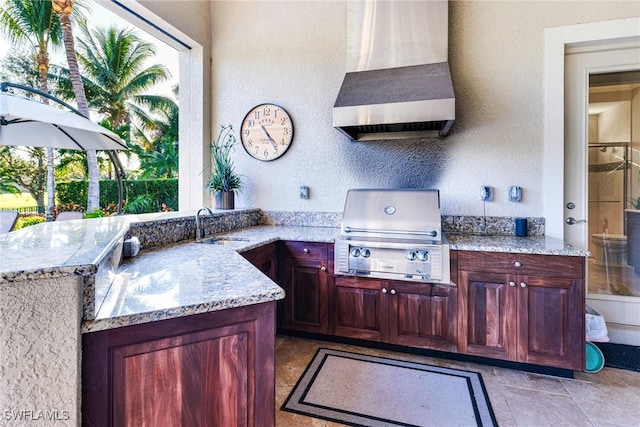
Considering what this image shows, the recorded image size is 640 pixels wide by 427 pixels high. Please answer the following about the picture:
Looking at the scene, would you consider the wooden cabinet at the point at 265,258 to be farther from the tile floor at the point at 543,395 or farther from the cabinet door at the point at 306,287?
the tile floor at the point at 543,395

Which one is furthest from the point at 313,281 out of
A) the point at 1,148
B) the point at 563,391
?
the point at 1,148

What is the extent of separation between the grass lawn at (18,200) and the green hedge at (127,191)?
4.32 feet

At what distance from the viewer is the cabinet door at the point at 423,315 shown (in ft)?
6.77

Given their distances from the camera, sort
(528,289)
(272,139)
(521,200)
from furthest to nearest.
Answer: (272,139)
(521,200)
(528,289)

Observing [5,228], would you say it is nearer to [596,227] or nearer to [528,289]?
[528,289]

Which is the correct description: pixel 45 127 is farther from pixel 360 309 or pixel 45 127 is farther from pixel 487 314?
pixel 487 314

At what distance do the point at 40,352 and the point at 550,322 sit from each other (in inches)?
95.0

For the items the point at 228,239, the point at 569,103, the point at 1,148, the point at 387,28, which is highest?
the point at 387,28

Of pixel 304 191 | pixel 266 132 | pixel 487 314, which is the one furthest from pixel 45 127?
pixel 487 314

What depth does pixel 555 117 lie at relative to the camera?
235 centimetres

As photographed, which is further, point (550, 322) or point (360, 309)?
point (360, 309)

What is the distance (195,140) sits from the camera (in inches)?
126

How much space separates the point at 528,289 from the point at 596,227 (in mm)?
1056

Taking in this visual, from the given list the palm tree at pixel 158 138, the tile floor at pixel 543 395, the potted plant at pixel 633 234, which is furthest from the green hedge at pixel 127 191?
the potted plant at pixel 633 234
